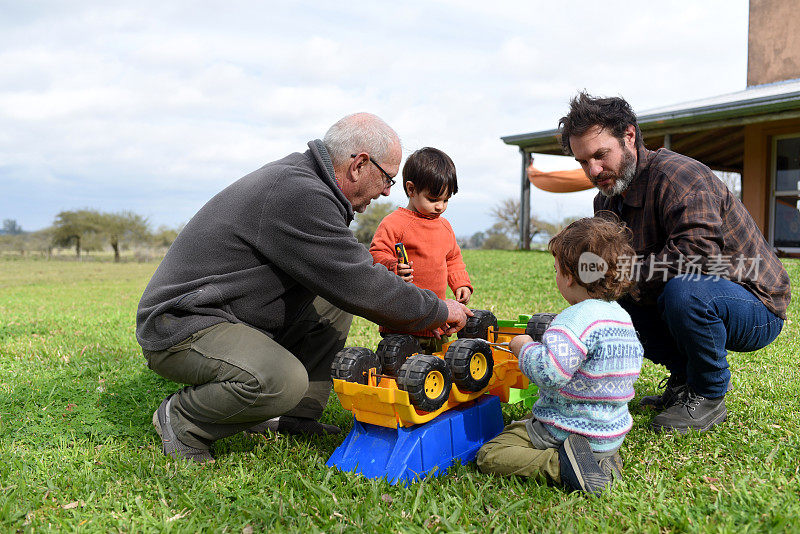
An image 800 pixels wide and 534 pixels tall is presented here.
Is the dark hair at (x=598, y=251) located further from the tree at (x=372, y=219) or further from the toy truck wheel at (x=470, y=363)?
the tree at (x=372, y=219)

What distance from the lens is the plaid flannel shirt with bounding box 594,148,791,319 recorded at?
297 cm

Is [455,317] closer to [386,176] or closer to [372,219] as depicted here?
[386,176]

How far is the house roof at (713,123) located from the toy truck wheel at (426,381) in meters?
8.68

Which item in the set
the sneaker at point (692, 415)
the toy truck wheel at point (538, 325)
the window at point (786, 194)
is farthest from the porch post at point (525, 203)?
the toy truck wheel at point (538, 325)

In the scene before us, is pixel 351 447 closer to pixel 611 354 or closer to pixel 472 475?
pixel 472 475

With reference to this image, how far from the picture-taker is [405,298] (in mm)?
2707

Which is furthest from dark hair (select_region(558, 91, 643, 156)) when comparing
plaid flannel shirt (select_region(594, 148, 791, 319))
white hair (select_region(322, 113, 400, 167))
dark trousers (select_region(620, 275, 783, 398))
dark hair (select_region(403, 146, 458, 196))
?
white hair (select_region(322, 113, 400, 167))

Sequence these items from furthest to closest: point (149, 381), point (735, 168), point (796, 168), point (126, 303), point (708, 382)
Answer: point (735, 168) → point (796, 168) → point (126, 303) → point (149, 381) → point (708, 382)

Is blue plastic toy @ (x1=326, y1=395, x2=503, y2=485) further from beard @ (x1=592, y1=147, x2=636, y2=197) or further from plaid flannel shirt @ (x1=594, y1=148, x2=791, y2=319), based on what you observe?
beard @ (x1=592, y1=147, x2=636, y2=197)

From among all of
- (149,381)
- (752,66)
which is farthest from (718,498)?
(752,66)

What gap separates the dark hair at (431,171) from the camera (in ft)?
11.0

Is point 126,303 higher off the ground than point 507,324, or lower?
lower

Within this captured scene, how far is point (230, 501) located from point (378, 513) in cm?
64

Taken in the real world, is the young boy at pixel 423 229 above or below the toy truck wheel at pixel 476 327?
above
